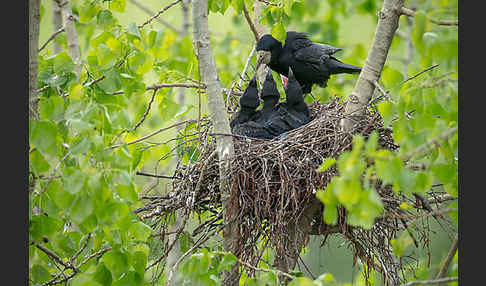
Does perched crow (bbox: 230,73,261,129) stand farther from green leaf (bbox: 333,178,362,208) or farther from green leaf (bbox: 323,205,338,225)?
green leaf (bbox: 333,178,362,208)

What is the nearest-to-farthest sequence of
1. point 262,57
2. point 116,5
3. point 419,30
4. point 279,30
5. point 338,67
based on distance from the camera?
point 419,30 < point 279,30 < point 116,5 < point 262,57 < point 338,67

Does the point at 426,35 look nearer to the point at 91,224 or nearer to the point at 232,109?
the point at 91,224

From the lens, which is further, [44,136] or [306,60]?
[306,60]

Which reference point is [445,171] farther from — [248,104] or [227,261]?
[248,104]

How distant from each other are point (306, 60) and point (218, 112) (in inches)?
89.8

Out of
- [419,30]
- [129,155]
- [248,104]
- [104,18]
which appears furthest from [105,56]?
[419,30]

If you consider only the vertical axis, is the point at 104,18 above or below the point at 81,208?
above

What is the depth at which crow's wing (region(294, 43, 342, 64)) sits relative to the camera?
16.3 ft

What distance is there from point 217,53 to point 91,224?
17.3 feet

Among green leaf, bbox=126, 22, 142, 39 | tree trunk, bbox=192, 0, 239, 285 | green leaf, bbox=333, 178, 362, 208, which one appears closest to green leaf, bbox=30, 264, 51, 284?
tree trunk, bbox=192, 0, 239, 285

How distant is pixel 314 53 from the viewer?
4.97 metres

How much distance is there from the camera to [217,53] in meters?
7.43

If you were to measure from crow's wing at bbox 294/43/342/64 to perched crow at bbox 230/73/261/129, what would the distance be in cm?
114

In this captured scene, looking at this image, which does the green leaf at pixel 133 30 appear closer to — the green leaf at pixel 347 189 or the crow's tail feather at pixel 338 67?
the green leaf at pixel 347 189
